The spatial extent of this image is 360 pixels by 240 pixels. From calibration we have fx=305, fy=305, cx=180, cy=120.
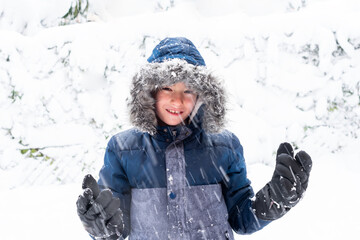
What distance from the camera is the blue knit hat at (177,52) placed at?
4.50 ft

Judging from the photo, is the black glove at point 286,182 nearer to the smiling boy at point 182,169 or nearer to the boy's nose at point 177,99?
the smiling boy at point 182,169

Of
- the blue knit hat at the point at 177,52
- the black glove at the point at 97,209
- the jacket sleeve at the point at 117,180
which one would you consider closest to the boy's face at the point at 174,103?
the blue knit hat at the point at 177,52

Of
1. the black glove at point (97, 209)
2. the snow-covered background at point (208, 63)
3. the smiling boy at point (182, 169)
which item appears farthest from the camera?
the snow-covered background at point (208, 63)

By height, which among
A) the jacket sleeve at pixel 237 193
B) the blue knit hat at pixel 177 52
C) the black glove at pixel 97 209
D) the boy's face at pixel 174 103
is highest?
the blue knit hat at pixel 177 52

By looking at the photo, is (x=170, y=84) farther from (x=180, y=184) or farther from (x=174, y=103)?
(x=180, y=184)

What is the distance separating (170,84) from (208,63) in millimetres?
2149

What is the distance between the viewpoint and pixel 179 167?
1.22m

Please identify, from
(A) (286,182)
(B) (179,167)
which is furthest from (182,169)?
(A) (286,182)

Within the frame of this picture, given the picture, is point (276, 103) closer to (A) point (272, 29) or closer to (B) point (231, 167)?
(A) point (272, 29)

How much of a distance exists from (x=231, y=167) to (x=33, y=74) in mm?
2767

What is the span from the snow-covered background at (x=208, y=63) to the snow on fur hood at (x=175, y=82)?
6.48ft

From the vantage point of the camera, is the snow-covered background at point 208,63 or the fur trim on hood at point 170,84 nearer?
the fur trim on hood at point 170,84

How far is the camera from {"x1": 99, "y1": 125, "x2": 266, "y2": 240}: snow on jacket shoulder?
1.19 m

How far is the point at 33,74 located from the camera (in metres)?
3.31
